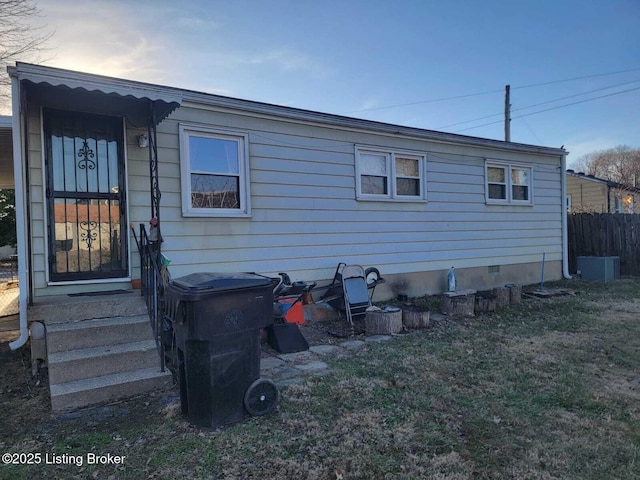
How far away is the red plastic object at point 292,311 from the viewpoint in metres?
5.81

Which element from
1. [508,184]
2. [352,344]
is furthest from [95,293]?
[508,184]

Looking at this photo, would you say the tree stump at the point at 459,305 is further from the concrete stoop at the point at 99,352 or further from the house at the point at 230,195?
the concrete stoop at the point at 99,352

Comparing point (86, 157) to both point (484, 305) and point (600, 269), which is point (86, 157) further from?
point (600, 269)

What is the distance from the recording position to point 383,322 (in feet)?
19.4

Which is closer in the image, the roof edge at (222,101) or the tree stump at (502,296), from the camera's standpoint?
the roof edge at (222,101)

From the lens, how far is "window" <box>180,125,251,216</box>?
5.79 meters

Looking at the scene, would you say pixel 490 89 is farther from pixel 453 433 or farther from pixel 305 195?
pixel 453 433

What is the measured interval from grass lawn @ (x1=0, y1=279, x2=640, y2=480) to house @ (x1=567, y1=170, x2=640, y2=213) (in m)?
19.2

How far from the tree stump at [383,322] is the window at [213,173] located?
2.44 metres

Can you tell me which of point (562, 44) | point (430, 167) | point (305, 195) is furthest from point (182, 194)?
point (562, 44)

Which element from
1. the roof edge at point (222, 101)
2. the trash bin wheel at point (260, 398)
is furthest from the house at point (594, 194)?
the trash bin wheel at point (260, 398)

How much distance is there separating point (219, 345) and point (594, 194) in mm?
23641

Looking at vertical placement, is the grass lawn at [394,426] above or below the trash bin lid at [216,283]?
below

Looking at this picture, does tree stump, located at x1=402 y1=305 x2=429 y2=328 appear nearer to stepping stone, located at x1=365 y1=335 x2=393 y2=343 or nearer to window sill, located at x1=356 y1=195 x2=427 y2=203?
stepping stone, located at x1=365 y1=335 x2=393 y2=343
